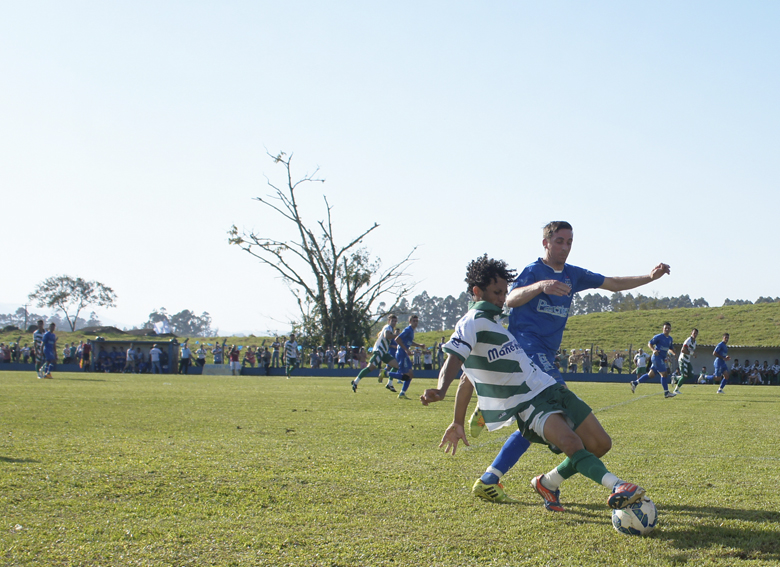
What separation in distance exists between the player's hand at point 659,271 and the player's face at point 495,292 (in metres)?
1.39

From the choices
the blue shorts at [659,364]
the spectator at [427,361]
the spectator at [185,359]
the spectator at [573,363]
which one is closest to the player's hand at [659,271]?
the blue shorts at [659,364]

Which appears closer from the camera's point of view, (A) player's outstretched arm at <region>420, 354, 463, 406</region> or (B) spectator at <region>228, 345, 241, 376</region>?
(A) player's outstretched arm at <region>420, 354, 463, 406</region>

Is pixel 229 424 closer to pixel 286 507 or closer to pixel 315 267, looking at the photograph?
pixel 286 507

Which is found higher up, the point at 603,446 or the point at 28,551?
the point at 603,446

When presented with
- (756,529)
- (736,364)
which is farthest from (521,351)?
(736,364)

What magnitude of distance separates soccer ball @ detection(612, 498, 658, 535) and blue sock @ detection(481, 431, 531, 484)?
3.33ft

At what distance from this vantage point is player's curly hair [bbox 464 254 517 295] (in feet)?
14.2

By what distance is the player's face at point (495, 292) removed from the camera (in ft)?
14.1

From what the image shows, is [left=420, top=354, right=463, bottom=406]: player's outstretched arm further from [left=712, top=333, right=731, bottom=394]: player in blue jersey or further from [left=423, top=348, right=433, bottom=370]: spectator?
[left=423, top=348, right=433, bottom=370]: spectator

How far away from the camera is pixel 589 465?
147 inches

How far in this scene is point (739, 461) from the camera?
5965 mm

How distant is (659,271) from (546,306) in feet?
3.06

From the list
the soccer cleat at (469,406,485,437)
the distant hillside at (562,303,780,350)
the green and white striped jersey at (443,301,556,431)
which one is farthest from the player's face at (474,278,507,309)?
the distant hillside at (562,303,780,350)

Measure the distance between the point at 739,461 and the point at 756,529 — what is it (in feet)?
8.56
